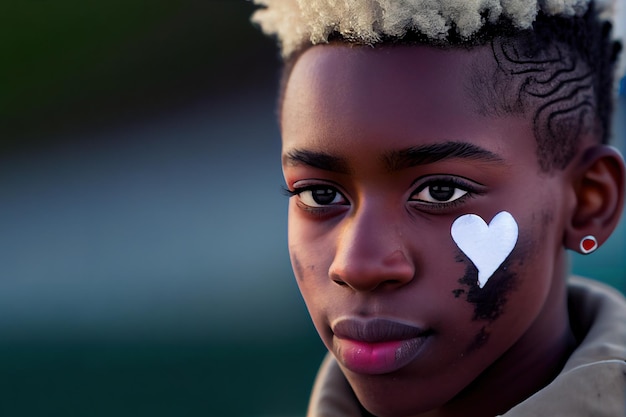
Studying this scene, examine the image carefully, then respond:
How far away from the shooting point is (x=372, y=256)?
141 centimetres

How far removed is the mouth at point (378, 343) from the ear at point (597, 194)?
1.45 ft

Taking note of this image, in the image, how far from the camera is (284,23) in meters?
1.74

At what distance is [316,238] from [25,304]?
148 inches

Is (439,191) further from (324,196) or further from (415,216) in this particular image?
(324,196)

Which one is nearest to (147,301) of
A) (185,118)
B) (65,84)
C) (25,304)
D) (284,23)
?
(25,304)

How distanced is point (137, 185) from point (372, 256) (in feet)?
12.7

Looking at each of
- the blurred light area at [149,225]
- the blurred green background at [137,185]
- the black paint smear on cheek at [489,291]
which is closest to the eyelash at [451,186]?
the black paint smear on cheek at [489,291]

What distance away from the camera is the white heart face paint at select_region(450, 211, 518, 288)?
1.47 m

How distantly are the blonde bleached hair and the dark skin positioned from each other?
0.12 feet

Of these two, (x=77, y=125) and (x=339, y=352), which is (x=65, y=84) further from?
(x=339, y=352)

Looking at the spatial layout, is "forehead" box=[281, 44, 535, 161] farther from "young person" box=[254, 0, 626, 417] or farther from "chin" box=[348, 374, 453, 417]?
"chin" box=[348, 374, 453, 417]

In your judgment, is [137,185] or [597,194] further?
[137,185]

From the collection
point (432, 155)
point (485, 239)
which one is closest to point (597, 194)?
point (485, 239)

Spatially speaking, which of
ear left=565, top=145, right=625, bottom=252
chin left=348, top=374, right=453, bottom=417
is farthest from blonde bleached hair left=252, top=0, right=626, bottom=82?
chin left=348, top=374, right=453, bottom=417
